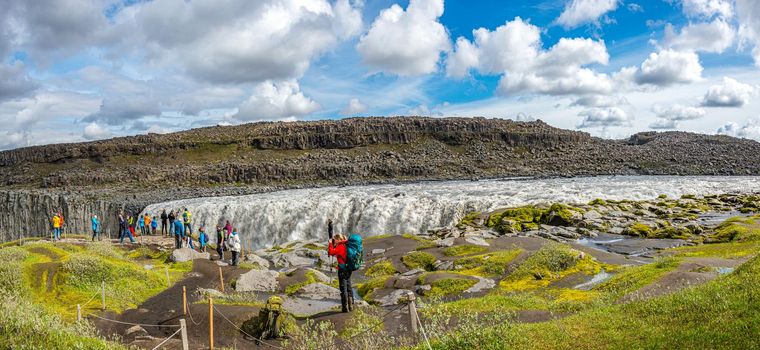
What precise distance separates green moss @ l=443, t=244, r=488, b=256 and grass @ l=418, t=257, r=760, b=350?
16.9m

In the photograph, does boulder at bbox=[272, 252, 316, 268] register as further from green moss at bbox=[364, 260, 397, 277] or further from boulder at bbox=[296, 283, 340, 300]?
boulder at bbox=[296, 283, 340, 300]

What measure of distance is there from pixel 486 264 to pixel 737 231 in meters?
16.8

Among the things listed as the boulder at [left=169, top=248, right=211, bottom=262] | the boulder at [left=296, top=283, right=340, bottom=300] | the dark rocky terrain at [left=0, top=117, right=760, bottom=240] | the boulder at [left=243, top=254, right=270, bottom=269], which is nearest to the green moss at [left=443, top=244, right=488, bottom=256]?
the boulder at [left=296, top=283, right=340, bottom=300]

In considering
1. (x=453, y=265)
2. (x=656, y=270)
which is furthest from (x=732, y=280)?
(x=453, y=265)

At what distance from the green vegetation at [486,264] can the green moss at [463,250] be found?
204 centimetres

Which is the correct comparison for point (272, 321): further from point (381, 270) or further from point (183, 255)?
point (183, 255)

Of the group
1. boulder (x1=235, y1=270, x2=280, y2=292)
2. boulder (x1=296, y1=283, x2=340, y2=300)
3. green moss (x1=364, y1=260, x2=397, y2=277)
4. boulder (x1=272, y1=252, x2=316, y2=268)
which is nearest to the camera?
boulder (x1=296, y1=283, x2=340, y2=300)

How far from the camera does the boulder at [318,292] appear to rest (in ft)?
72.1

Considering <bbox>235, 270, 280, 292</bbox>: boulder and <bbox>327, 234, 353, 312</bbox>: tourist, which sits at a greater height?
<bbox>327, 234, 353, 312</bbox>: tourist

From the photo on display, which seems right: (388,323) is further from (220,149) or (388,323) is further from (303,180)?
(220,149)

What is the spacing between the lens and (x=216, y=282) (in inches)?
974

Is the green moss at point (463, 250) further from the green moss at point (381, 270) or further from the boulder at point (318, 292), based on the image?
the boulder at point (318, 292)

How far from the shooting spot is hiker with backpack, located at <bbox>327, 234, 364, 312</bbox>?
50.3 ft

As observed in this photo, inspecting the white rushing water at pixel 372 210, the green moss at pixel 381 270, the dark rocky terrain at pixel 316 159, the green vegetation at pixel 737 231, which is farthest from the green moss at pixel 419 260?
the dark rocky terrain at pixel 316 159
